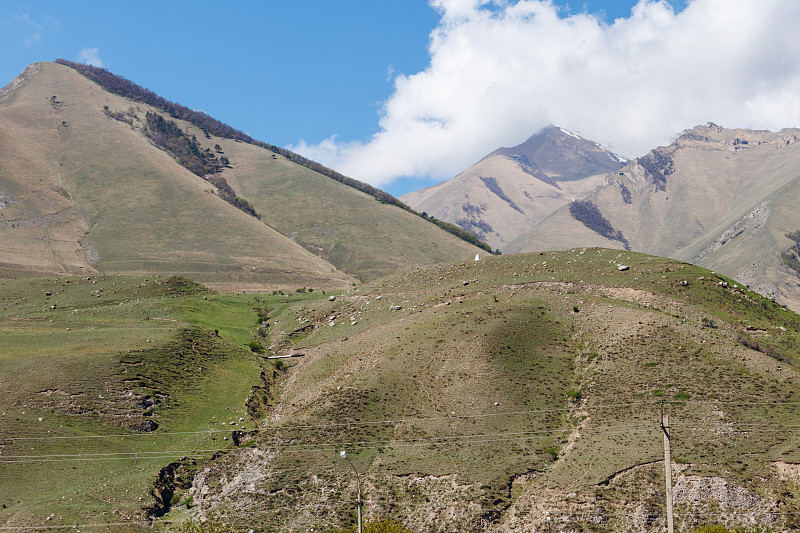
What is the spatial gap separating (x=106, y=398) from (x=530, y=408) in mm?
36078

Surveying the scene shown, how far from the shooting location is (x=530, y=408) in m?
54.2

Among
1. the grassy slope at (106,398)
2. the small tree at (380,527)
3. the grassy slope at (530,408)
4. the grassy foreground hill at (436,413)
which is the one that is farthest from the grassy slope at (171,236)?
the small tree at (380,527)

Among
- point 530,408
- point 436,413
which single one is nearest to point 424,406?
point 436,413

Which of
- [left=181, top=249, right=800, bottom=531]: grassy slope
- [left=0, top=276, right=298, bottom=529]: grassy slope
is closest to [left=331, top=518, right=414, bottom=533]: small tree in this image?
[left=181, top=249, right=800, bottom=531]: grassy slope

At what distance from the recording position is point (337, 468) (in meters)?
47.8

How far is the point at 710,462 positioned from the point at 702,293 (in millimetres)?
35176

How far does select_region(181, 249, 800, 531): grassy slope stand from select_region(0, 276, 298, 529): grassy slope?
545cm

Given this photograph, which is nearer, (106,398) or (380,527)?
(380,527)

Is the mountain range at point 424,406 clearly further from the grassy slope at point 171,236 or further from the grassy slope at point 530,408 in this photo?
the grassy slope at point 171,236

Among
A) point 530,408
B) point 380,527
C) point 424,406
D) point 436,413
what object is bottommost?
point 380,527

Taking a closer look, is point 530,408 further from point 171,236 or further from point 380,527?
point 171,236

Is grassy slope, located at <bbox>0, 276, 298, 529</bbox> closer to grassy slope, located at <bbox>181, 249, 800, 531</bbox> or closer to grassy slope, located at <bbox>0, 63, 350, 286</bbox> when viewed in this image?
grassy slope, located at <bbox>181, 249, 800, 531</bbox>

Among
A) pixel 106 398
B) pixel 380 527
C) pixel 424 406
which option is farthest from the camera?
pixel 424 406

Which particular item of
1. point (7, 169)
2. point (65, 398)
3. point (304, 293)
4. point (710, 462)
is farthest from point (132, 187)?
point (710, 462)
